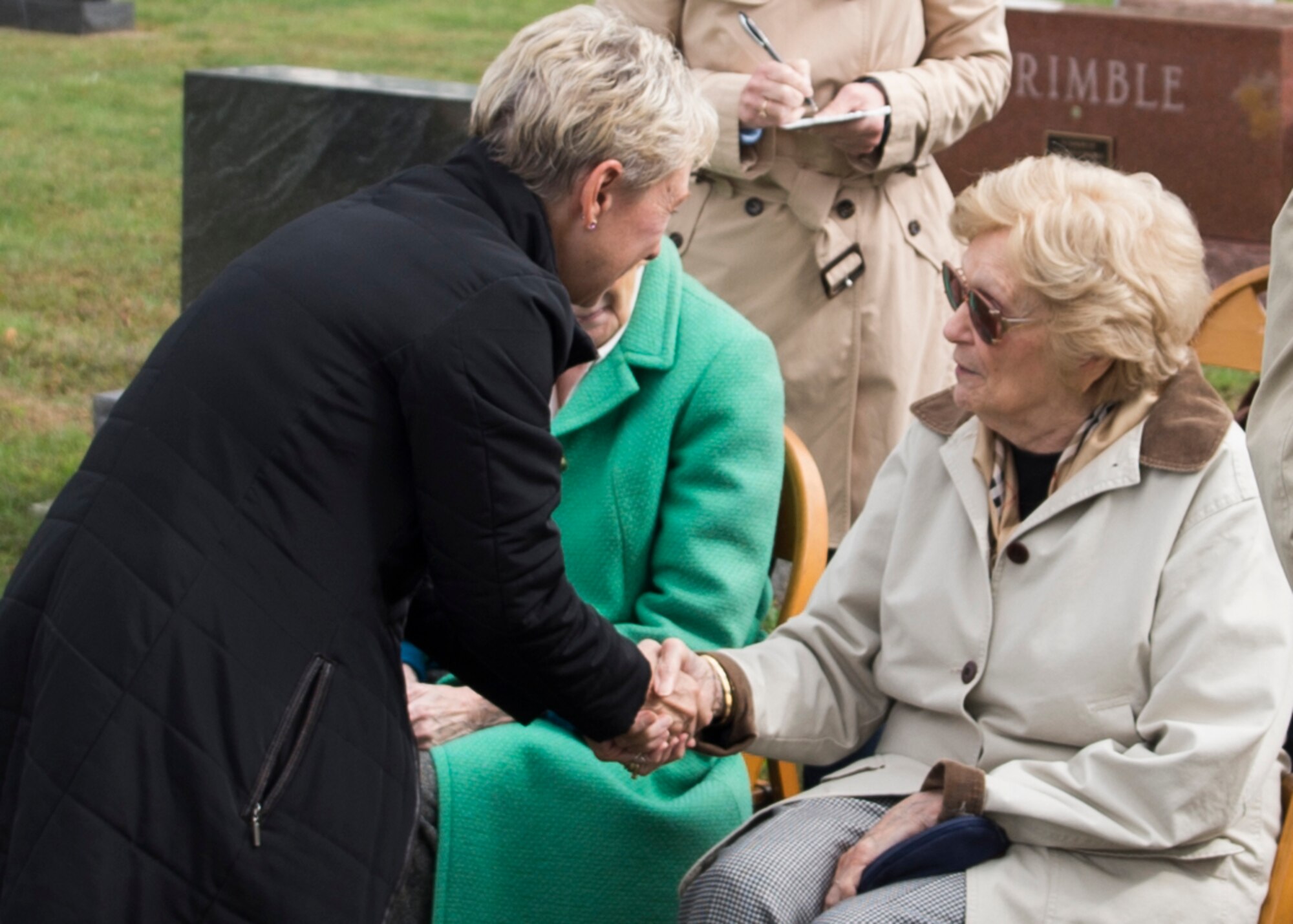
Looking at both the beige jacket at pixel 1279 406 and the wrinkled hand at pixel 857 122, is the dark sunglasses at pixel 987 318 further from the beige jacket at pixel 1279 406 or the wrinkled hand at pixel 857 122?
the wrinkled hand at pixel 857 122

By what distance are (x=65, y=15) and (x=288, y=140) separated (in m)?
8.99

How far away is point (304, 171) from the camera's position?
19.6ft

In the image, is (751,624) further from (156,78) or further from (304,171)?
(156,78)

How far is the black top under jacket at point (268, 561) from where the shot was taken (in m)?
2.14

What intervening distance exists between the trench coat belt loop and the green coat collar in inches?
37.9

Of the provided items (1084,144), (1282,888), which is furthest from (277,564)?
(1084,144)

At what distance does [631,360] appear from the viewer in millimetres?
2988

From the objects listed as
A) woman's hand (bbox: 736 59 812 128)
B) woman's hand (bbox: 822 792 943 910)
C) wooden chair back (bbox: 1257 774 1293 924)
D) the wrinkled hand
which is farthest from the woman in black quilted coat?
the wrinkled hand

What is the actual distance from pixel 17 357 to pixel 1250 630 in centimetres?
623

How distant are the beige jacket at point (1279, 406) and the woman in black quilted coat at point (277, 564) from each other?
3.18 feet

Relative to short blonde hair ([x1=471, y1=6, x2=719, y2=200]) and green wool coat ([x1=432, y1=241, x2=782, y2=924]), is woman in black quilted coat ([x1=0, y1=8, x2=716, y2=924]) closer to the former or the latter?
short blonde hair ([x1=471, y1=6, x2=719, y2=200])

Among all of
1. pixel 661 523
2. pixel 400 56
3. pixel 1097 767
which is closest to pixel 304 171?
pixel 661 523

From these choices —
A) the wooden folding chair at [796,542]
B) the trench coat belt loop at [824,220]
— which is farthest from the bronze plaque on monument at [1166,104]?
the wooden folding chair at [796,542]

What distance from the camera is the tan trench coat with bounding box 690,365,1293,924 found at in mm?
2496
